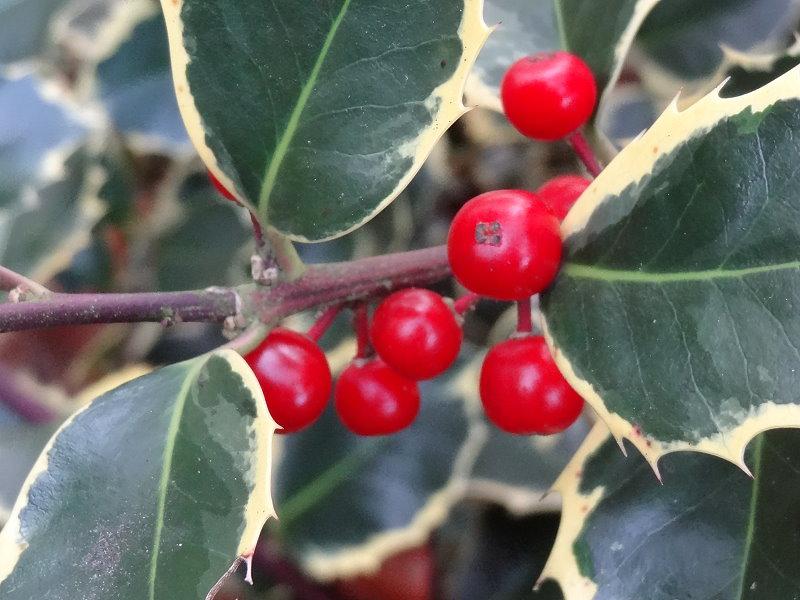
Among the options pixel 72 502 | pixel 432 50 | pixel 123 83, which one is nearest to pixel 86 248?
pixel 123 83

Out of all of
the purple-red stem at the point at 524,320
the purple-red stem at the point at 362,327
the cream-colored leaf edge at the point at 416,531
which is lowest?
the cream-colored leaf edge at the point at 416,531

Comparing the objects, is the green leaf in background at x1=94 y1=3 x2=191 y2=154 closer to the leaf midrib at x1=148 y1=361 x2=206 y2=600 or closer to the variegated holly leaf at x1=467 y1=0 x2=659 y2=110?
the variegated holly leaf at x1=467 y1=0 x2=659 y2=110

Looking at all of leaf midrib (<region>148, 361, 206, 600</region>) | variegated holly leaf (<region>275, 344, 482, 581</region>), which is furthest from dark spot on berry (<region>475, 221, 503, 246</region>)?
variegated holly leaf (<region>275, 344, 482, 581</region>)

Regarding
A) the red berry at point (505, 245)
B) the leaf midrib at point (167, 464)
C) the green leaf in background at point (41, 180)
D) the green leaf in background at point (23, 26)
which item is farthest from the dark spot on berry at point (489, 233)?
the green leaf in background at point (23, 26)

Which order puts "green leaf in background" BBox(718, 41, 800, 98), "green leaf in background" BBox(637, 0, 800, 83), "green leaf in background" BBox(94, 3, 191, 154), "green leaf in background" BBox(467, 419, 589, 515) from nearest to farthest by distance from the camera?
"green leaf in background" BBox(718, 41, 800, 98)
"green leaf in background" BBox(467, 419, 589, 515)
"green leaf in background" BBox(637, 0, 800, 83)
"green leaf in background" BBox(94, 3, 191, 154)

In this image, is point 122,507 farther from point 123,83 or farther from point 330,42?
point 123,83

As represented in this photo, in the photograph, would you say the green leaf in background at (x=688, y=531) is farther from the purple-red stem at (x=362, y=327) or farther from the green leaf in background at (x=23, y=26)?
the green leaf in background at (x=23, y=26)
